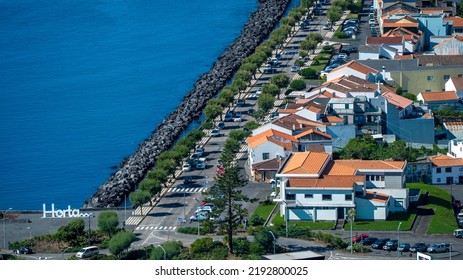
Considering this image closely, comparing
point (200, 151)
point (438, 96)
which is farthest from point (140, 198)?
point (438, 96)

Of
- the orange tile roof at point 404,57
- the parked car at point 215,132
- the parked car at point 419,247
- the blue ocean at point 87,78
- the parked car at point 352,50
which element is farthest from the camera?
the parked car at point 352,50

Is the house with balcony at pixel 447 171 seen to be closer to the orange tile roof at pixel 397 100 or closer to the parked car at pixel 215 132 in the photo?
the orange tile roof at pixel 397 100

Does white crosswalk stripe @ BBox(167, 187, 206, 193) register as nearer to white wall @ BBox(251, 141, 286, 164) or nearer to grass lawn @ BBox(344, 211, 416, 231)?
white wall @ BBox(251, 141, 286, 164)

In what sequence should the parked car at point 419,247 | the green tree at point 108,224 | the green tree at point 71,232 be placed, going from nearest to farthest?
1. the parked car at point 419,247
2. the green tree at point 71,232
3. the green tree at point 108,224

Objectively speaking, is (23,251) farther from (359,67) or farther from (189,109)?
(359,67)

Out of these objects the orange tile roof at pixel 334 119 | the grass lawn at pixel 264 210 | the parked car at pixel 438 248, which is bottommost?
the parked car at pixel 438 248

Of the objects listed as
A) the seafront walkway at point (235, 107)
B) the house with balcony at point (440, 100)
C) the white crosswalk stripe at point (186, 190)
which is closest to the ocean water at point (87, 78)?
the seafront walkway at point (235, 107)
